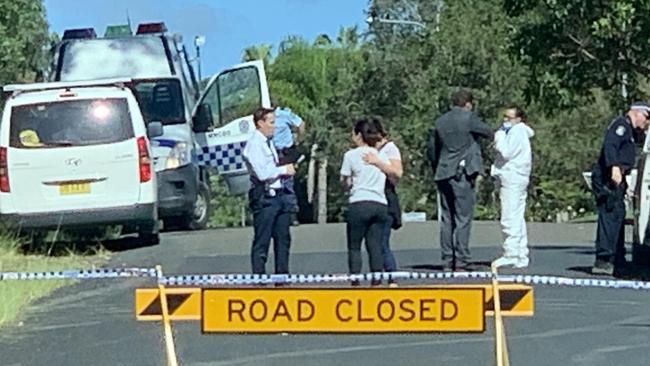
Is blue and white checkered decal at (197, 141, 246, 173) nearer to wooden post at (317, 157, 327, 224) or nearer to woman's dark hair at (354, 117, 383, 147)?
woman's dark hair at (354, 117, 383, 147)

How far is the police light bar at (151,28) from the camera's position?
1041 inches

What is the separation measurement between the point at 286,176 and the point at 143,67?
11.6 metres

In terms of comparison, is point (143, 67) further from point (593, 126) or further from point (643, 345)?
point (593, 126)

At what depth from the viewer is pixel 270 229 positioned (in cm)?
1460

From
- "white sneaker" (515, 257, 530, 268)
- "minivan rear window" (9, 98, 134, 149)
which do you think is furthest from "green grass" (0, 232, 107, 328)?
"white sneaker" (515, 257, 530, 268)

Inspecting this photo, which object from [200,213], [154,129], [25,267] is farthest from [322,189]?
[25,267]

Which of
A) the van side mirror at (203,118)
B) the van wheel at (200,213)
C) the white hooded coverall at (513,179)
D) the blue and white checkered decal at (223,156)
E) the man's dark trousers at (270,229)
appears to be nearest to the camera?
the man's dark trousers at (270,229)

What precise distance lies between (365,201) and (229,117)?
1079 centimetres

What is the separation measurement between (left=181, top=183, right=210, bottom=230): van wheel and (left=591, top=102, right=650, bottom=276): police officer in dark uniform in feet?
30.9

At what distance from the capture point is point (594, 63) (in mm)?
20500

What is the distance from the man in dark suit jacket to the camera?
643 inches

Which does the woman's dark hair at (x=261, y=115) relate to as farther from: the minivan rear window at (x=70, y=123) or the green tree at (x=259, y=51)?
the green tree at (x=259, y=51)

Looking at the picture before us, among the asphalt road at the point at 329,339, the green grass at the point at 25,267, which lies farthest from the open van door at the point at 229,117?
the asphalt road at the point at 329,339

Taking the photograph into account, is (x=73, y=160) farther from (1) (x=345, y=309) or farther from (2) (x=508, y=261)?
(1) (x=345, y=309)
